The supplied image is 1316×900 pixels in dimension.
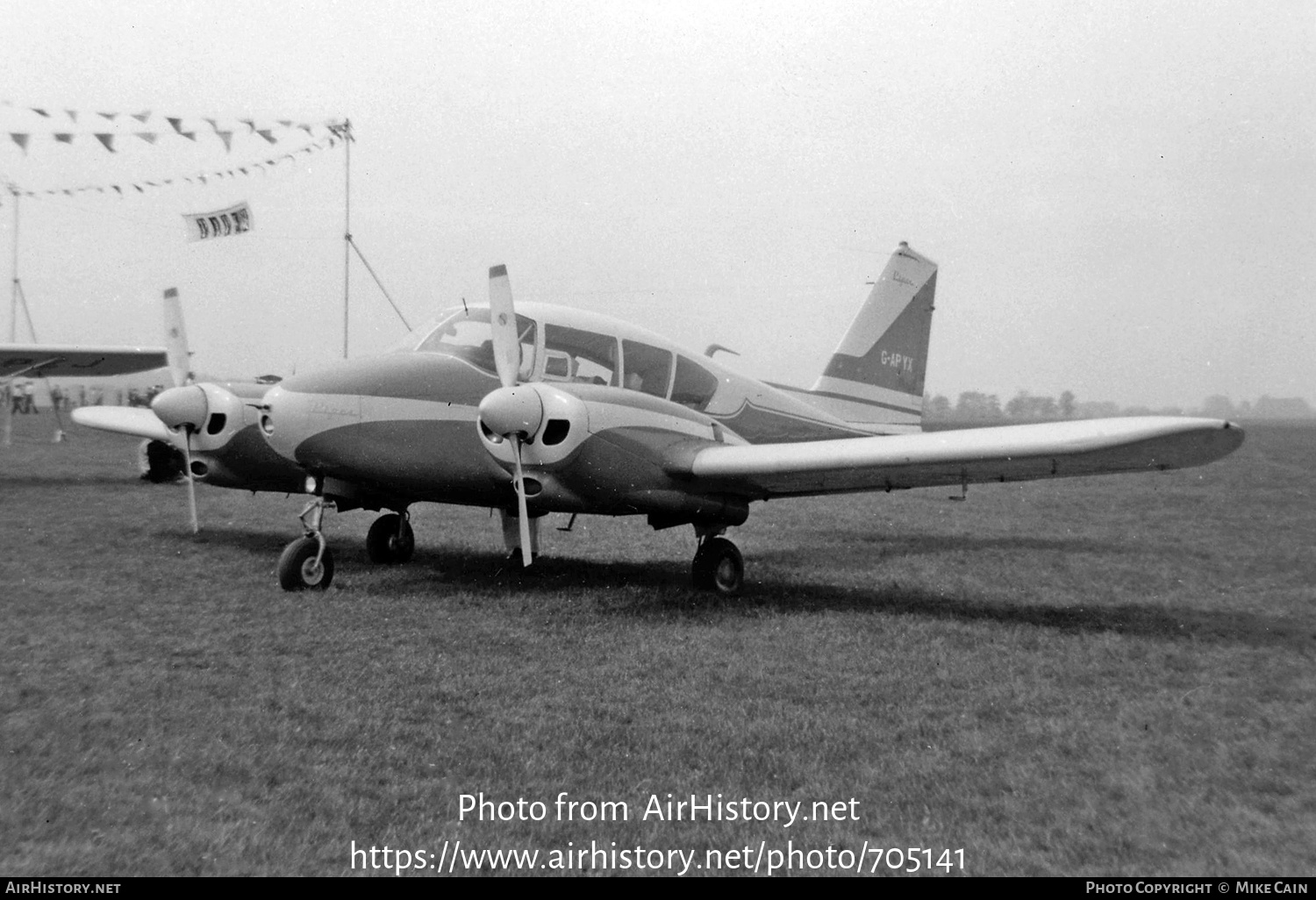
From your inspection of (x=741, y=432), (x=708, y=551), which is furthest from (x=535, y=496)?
(x=741, y=432)

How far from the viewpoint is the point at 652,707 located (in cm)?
496

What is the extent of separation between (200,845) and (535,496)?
4646 mm

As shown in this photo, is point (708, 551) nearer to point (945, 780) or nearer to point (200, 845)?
point (945, 780)

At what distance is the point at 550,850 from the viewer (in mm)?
3262

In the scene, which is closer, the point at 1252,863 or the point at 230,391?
the point at 1252,863

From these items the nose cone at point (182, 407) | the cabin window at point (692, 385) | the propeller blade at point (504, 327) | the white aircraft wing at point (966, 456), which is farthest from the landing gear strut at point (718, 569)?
the nose cone at point (182, 407)

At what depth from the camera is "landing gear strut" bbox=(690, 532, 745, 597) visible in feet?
27.8

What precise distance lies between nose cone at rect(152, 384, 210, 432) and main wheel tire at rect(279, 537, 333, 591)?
2655 mm

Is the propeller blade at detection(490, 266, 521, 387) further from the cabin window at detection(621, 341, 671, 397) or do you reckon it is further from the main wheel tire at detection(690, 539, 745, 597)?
the main wheel tire at detection(690, 539, 745, 597)

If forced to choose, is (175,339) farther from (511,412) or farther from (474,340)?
(511,412)

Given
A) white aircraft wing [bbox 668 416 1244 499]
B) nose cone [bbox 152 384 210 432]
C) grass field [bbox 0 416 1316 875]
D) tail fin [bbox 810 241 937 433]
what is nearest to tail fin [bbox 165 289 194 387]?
nose cone [bbox 152 384 210 432]

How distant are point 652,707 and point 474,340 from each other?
4.38m

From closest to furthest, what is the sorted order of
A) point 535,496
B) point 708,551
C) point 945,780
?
1. point 945,780
2. point 535,496
3. point 708,551

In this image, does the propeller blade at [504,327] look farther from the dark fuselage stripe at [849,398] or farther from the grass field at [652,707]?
the dark fuselage stripe at [849,398]
